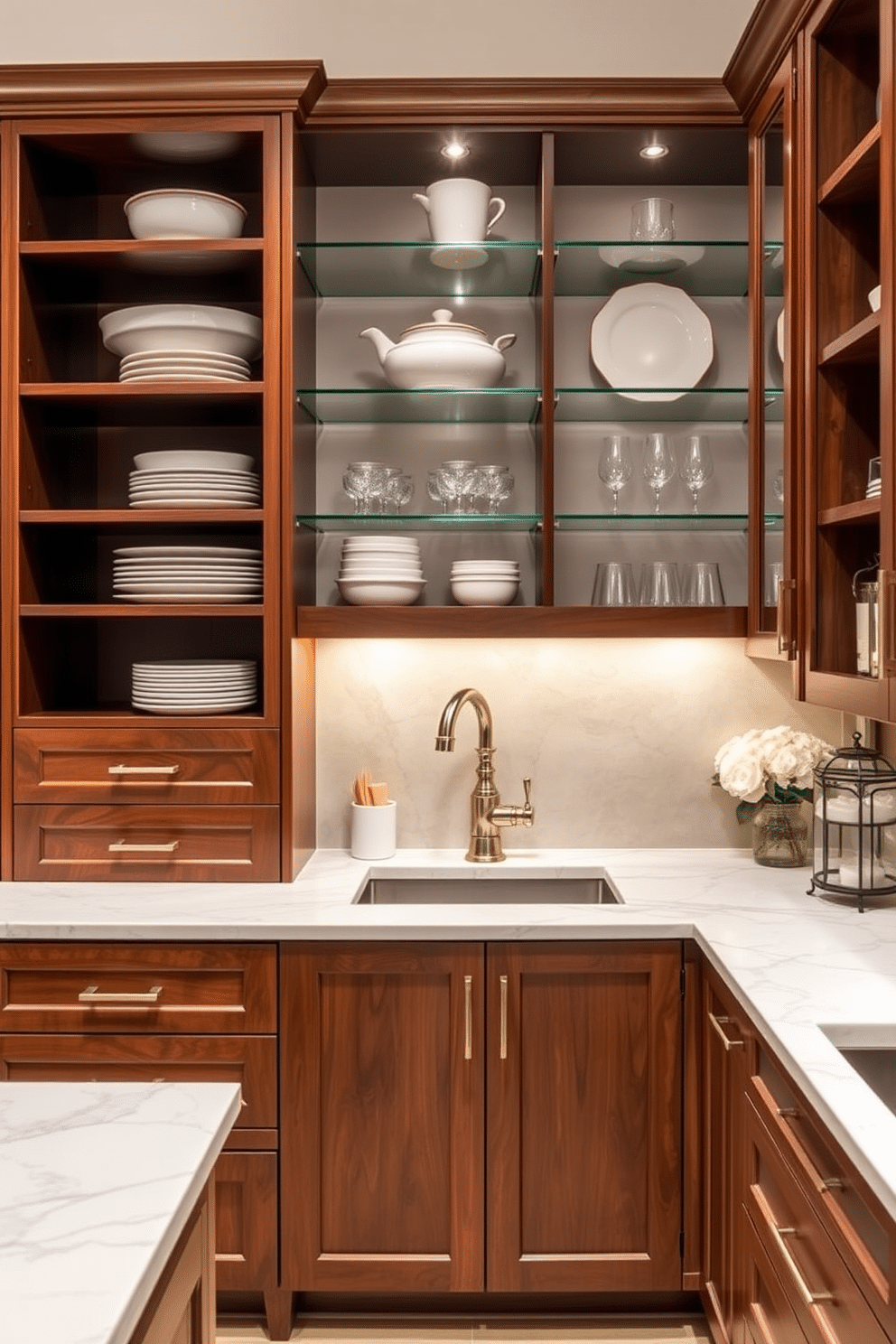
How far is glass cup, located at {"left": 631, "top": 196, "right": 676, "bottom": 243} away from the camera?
2.52 metres

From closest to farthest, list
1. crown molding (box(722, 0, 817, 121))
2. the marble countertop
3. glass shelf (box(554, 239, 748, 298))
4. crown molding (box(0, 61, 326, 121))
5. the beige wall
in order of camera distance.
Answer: the marble countertop, crown molding (box(722, 0, 817, 121)), crown molding (box(0, 61, 326, 121)), glass shelf (box(554, 239, 748, 298)), the beige wall

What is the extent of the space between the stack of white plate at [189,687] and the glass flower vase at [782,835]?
4.14 ft

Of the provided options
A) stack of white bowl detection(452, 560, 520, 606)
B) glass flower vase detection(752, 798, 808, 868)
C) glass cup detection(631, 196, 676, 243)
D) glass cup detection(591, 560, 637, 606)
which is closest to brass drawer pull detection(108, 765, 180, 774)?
stack of white bowl detection(452, 560, 520, 606)

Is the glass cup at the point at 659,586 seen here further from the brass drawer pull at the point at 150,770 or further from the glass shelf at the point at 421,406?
the brass drawer pull at the point at 150,770

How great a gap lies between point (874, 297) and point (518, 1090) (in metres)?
1.61

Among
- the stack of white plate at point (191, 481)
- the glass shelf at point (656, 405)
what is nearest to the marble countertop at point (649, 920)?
the stack of white plate at point (191, 481)

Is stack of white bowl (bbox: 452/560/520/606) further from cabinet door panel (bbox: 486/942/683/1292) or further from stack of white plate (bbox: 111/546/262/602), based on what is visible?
cabinet door panel (bbox: 486/942/683/1292)

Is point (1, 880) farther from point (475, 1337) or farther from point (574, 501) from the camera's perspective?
point (574, 501)

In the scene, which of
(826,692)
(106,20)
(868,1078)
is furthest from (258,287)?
(868,1078)

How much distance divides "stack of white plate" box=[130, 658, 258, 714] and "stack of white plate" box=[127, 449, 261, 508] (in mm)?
370

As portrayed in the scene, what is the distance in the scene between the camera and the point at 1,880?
240 centimetres

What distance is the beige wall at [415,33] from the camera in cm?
264

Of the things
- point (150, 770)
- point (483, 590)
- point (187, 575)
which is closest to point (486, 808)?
point (483, 590)

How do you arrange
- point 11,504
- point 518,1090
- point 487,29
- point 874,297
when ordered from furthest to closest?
1. point 487,29
2. point 11,504
3. point 518,1090
4. point 874,297
